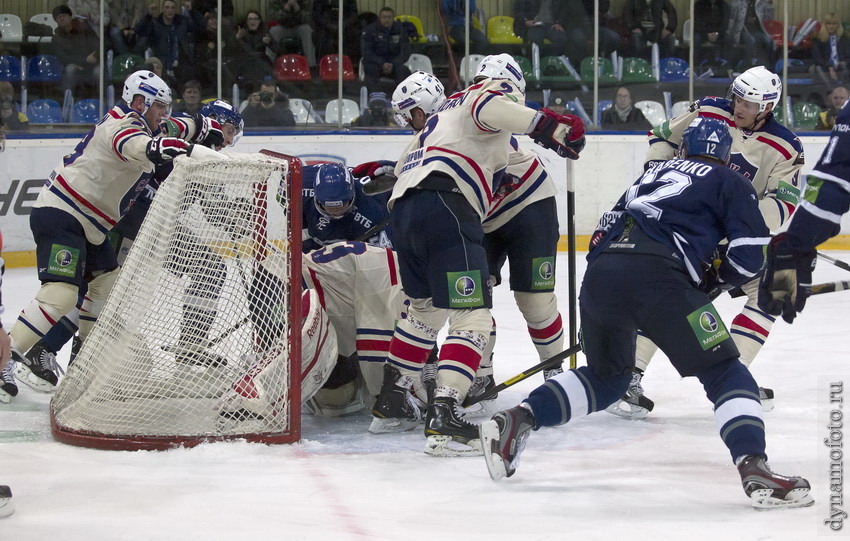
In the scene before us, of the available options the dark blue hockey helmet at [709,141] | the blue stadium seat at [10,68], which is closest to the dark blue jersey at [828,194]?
the dark blue hockey helmet at [709,141]

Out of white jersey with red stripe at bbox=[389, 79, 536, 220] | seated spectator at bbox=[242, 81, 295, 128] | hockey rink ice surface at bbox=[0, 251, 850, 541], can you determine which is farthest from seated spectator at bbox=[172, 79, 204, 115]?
white jersey with red stripe at bbox=[389, 79, 536, 220]

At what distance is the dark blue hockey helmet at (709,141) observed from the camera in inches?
120

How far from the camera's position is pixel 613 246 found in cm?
295

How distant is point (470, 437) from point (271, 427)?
595 mm

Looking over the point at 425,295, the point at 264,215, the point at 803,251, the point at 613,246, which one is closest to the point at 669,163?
the point at 613,246

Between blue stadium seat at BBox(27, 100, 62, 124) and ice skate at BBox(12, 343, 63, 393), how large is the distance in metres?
4.04

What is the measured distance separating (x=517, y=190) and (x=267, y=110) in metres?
4.96

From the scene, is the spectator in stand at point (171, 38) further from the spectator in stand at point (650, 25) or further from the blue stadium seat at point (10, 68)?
the spectator in stand at point (650, 25)

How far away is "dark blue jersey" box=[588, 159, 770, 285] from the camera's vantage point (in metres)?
2.87

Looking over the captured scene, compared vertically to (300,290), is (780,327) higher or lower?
lower

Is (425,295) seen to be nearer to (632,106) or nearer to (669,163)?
(669,163)

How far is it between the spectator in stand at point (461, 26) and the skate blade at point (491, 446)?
666cm

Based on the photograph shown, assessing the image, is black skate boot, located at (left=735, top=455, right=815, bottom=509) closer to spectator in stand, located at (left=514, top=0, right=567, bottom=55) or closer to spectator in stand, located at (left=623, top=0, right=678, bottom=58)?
spectator in stand, located at (left=514, top=0, right=567, bottom=55)

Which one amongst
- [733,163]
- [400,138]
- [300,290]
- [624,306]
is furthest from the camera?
[400,138]
